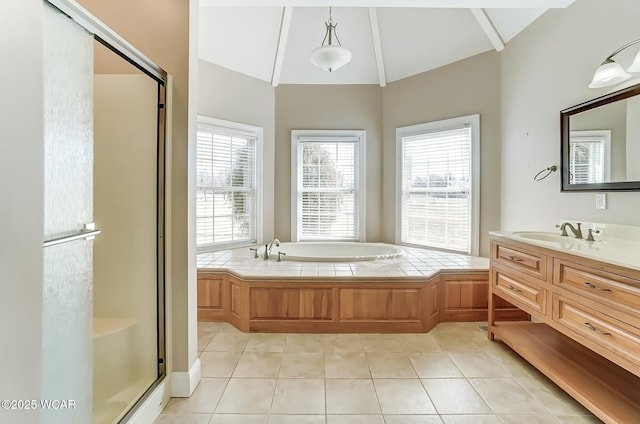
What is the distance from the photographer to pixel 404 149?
12.6ft

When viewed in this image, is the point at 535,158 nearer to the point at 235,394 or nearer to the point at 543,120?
the point at 543,120

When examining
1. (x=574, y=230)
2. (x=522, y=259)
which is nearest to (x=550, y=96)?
(x=574, y=230)

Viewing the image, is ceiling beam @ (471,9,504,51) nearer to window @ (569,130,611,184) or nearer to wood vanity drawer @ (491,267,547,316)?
window @ (569,130,611,184)

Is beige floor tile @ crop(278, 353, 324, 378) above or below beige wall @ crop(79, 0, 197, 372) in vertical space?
below

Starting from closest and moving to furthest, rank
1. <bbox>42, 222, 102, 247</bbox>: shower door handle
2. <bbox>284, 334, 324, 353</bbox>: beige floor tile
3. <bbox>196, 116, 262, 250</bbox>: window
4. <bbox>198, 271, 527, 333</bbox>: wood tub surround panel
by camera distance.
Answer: <bbox>42, 222, 102, 247</bbox>: shower door handle → <bbox>284, 334, 324, 353</bbox>: beige floor tile → <bbox>198, 271, 527, 333</bbox>: wood tub surround panel → <bbox>196, 116, 262, 250</bbox>: window

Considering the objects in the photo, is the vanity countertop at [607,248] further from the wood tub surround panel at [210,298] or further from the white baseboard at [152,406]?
the wood tub surround panel at [210,298]

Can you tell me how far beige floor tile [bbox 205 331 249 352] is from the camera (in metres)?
2.27

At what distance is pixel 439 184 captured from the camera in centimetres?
358

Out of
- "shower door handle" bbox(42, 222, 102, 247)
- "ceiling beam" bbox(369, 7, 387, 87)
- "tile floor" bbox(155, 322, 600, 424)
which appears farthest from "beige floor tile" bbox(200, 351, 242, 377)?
"ceiling beam" bbox(369, 7, 387, 87)

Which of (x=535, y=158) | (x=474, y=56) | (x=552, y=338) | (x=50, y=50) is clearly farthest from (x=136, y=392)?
(x=474, y=56)

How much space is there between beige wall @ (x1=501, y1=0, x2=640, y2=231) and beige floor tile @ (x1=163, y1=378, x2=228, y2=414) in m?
2.73

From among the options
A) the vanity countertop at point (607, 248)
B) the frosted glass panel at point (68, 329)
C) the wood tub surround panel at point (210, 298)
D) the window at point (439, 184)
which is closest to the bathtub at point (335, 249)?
the window at point (439, 184)

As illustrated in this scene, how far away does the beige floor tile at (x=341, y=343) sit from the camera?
2.26m

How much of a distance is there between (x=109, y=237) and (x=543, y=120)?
337 centimetres
